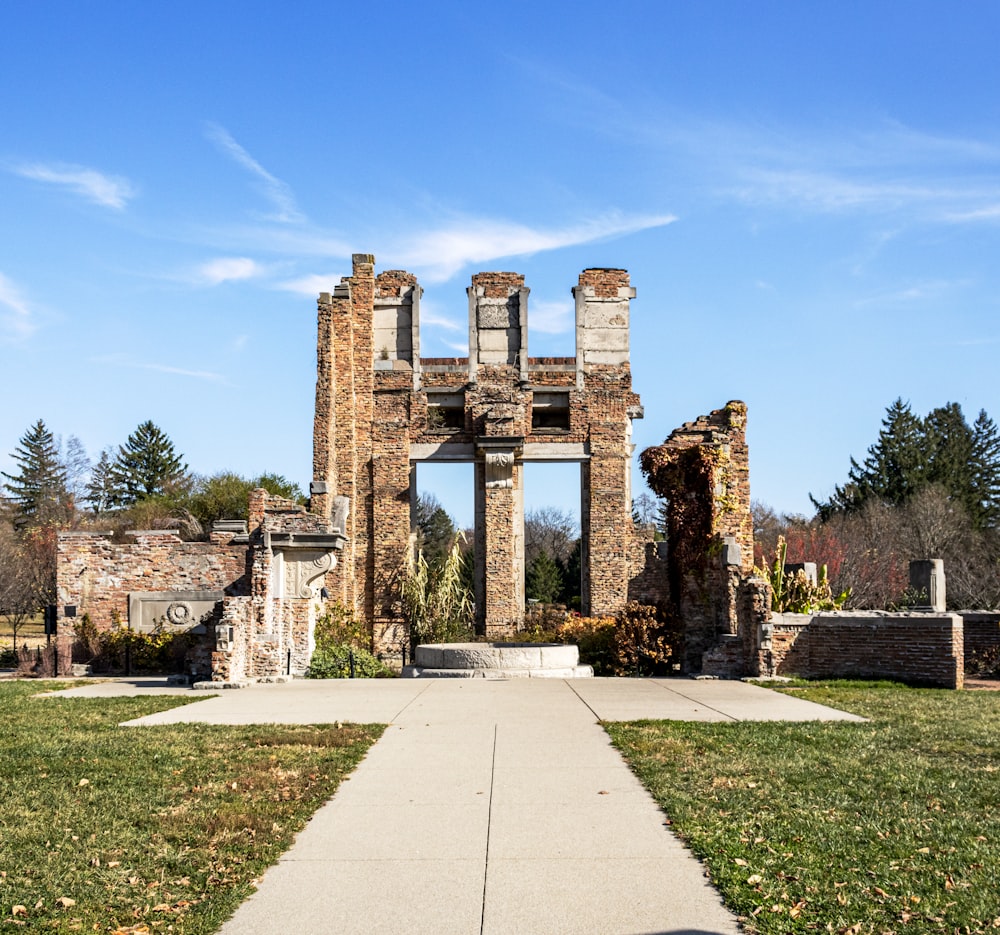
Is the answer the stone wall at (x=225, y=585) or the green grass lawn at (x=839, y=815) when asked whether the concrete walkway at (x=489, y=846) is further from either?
the stone wall at (x=225, y=585)

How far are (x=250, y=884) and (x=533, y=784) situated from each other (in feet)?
10.9

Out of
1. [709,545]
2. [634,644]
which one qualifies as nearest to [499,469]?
[709,545]

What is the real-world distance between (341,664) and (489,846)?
15.3 m

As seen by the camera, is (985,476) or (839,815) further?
(985,476)

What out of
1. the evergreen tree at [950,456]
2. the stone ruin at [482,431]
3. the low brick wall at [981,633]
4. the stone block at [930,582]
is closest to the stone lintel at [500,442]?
the stone ruin at [482,431]

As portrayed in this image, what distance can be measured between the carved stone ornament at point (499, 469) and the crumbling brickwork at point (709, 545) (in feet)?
20.4

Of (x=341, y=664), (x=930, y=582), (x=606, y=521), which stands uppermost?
(x=606, y=521)

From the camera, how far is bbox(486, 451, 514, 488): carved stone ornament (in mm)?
29250

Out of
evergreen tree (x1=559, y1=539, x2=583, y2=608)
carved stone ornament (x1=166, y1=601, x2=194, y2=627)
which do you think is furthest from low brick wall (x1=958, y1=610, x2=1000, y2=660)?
evergreen tree (x1=559, y1=539, x2=583, y2=608)

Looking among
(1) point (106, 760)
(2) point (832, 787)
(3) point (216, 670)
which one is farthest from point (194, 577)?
(2) point (832, 787)

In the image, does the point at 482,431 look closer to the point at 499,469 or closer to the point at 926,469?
the point at 499,469

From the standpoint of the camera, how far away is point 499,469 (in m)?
29.4

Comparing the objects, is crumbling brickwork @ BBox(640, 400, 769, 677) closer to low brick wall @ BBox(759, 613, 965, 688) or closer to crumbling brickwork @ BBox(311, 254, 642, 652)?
low brick wall @ BBox(759, 613, 965, 688)

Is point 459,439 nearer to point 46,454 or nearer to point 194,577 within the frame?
point 194,577
